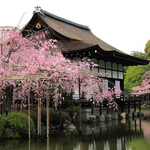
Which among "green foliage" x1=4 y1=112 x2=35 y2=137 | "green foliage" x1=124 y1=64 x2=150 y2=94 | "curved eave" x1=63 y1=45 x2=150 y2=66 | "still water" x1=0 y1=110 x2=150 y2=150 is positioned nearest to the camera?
"still water" x1=0 y1=110 x2=150 y2=150

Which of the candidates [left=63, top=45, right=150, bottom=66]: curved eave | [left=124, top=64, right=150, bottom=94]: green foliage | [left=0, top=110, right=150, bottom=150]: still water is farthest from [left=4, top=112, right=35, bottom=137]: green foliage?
[left=124, top=64, right=150, bottom=94]: green foliage

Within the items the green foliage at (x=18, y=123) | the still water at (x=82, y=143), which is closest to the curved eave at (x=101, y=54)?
the still water at (x=82, y=143)

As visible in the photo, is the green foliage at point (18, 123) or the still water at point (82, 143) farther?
the green foliage at point (18, 123)

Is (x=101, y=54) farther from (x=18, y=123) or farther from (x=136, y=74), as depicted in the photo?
(x=136, y=74)

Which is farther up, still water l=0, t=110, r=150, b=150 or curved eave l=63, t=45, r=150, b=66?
curved eave l=63, t=45, r=150, b=66

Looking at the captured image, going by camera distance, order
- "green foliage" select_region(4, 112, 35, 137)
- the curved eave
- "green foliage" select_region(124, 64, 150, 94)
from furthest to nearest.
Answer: "green foliage" select_region(124, 64, 150, 94) → the curved eave → "green foliage" select_region(4, 112, 35, 137)

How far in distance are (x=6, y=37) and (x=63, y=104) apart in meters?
7.12

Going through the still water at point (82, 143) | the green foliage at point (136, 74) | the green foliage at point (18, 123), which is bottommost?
the still water at point (82, 143)

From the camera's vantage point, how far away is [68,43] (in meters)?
20.0

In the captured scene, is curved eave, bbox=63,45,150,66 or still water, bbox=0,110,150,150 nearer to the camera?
still water, bbox=0,110,150,150

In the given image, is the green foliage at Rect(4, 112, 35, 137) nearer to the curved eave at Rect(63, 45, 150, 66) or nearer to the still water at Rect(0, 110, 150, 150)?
the still water at Rect(0, 110, 150, 150)

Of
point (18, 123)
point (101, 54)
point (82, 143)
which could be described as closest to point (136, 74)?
point (101, 54)

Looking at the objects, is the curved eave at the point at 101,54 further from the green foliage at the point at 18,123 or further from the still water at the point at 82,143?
the green foliage at the point at 18,123

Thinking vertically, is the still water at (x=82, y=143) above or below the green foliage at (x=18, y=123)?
below
